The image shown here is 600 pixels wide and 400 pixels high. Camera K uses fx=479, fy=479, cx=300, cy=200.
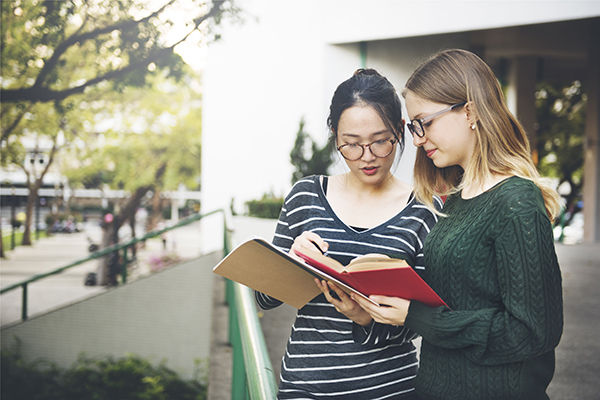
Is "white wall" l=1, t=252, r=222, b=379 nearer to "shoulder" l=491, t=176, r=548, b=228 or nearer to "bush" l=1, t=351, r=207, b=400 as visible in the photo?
"bush" l=1, t=351, r=207, b=400

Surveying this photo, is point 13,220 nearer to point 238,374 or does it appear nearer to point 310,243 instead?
point 238,374

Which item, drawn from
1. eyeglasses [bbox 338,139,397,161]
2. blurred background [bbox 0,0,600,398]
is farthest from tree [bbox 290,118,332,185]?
eyeglasses [bbox 338,139,397,161]

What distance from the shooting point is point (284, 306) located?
519 centimetres

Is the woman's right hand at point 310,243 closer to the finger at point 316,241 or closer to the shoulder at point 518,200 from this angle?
the finger at point 316,241

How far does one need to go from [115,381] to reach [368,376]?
690 centimetres

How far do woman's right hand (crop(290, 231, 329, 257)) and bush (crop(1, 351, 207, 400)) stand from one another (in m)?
6.36

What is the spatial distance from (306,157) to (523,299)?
5292 mm

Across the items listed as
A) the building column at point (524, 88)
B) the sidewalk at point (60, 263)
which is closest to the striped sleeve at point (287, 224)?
the sidewalk at point (60, 263)

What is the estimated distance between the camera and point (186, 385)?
23.7 ft

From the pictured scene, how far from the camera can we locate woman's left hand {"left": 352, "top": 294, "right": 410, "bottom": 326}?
119cm

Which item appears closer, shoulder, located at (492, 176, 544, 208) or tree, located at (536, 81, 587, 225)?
shoulder, located at (492, 176, 544, 208)

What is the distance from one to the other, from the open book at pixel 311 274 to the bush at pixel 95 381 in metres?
6.29

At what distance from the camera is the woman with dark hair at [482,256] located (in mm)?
1004

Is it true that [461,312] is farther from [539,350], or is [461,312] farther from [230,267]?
[230,267]
